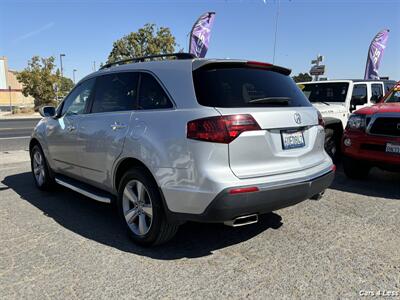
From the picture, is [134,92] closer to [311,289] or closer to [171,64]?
[171,64]

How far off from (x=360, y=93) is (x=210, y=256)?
21.3ft

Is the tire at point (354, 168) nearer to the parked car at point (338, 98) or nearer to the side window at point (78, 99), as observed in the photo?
the parked car at point (338, 98)

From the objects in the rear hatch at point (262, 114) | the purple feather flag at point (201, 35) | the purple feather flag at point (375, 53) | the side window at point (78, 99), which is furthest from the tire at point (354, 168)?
the purple feather flag at point (375, 53)

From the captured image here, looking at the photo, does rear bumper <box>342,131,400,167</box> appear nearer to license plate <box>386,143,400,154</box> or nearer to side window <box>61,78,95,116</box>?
license plate <box>386,143,400,154</box>

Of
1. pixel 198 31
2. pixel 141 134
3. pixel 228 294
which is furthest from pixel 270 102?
pixel 198 31

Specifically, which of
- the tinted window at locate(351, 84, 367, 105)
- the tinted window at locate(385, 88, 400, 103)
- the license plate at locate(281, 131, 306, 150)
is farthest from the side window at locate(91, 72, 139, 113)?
the tinted window at locate(351, 84, 367, 105)

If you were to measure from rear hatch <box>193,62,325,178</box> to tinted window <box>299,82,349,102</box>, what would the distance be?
500 cm

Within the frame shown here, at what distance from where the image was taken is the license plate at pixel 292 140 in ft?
11.1

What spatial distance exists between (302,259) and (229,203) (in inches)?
37.6

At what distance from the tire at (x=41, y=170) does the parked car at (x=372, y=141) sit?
15.5 feet

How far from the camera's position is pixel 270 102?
344 cm

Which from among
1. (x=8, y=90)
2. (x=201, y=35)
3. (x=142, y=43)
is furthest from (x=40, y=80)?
(x=8, y=90)

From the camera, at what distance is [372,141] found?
18.5ft

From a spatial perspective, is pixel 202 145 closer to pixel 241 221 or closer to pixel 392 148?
pixel 241 221
